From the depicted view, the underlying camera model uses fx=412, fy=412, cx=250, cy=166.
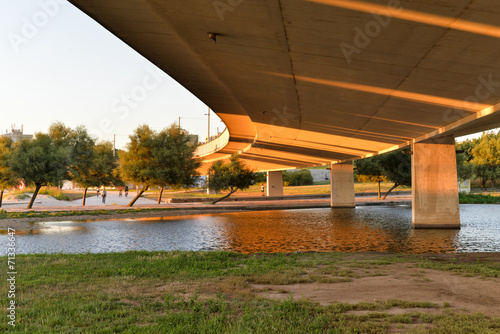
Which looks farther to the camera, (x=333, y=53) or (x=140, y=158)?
(x=140, y=158)

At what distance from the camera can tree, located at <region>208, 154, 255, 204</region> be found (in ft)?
153

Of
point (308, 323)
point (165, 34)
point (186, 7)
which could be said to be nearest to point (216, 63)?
point (165, 34)

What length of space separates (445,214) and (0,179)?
37.2m

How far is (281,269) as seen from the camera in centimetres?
1099

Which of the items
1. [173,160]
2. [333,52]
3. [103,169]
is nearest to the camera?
[333,52]

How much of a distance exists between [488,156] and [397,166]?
942 inches

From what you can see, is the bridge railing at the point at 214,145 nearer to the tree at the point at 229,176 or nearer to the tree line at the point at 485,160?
the tree at the point at 229,176

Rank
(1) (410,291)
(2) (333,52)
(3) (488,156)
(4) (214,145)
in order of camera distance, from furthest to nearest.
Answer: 1. (3) (488,156)
2. (4) (214,145)
3. (2) (333,52)
4. (1) (410,291)

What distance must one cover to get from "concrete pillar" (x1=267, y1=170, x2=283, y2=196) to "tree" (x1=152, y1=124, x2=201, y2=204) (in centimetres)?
2734

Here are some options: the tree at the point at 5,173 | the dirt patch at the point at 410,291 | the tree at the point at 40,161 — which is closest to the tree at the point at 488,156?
the tree at the point at 40,161

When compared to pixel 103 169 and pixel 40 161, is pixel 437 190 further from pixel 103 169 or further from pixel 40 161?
pixel 103 169

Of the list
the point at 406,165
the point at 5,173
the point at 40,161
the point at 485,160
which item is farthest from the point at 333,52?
the point at 485,160

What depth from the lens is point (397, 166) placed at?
51.7 metres

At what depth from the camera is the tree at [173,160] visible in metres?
38.7
